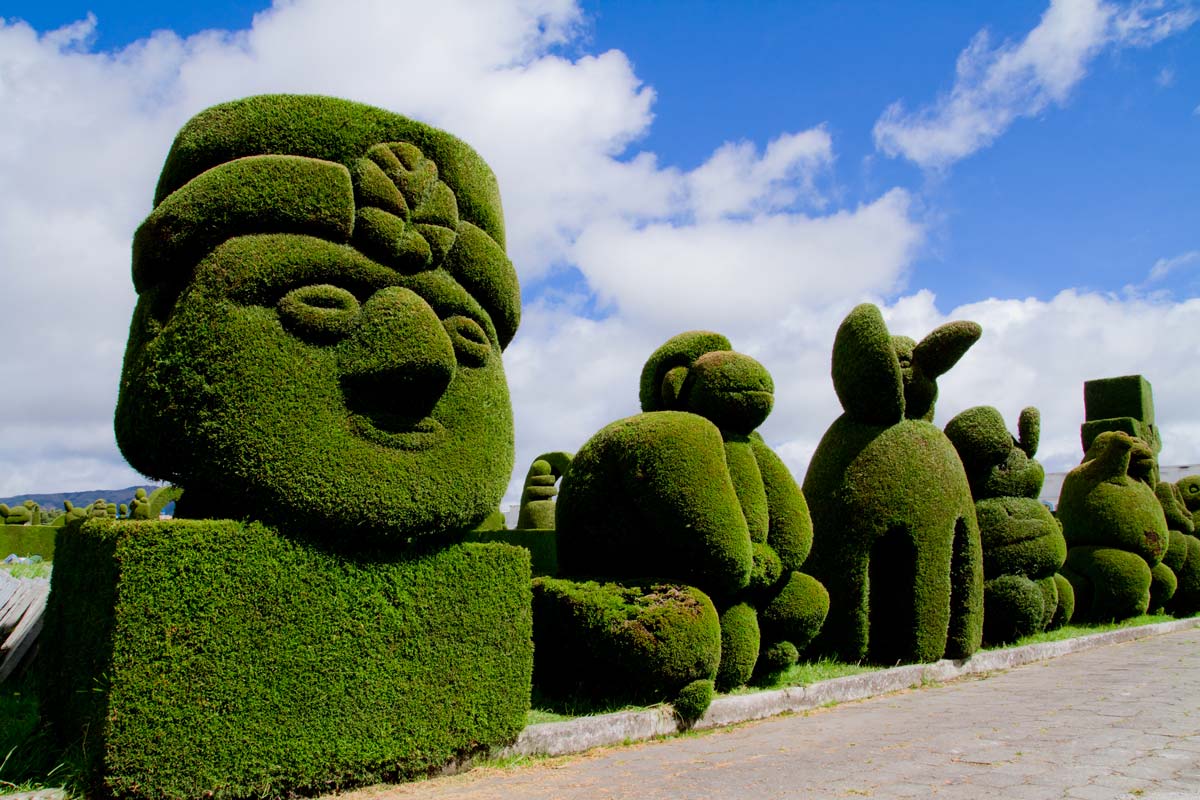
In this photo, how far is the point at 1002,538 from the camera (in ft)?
36.2

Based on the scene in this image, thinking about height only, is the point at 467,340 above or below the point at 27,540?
above

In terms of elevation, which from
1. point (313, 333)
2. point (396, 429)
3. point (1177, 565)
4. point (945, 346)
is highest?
point (945, 346)

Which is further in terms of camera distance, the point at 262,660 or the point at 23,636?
the point at 23,636

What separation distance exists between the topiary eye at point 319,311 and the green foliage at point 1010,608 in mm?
9442

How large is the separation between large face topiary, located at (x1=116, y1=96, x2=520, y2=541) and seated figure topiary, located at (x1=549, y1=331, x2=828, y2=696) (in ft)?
5.90

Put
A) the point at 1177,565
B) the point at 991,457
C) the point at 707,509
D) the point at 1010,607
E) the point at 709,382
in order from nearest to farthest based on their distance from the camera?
the point at 707,509
the point at 709,382
the point at 1010,607
the point at 991,457
the point at 1177,565

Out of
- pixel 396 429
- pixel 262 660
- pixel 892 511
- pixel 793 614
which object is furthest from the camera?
pixel 892 511

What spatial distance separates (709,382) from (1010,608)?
6057mm

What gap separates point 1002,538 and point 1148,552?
5.28 metres

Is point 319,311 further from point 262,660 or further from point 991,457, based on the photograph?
point 991,457

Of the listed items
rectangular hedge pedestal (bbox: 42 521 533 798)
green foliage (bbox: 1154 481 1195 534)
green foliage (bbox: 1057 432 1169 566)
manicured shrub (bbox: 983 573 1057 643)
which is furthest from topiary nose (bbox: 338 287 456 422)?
green foliage (bbox: 1154 481 1195 534)

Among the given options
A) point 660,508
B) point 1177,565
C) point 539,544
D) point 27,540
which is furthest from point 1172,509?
point 27,540

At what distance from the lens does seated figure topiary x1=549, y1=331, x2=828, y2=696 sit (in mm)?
7105

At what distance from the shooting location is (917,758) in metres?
5.66
